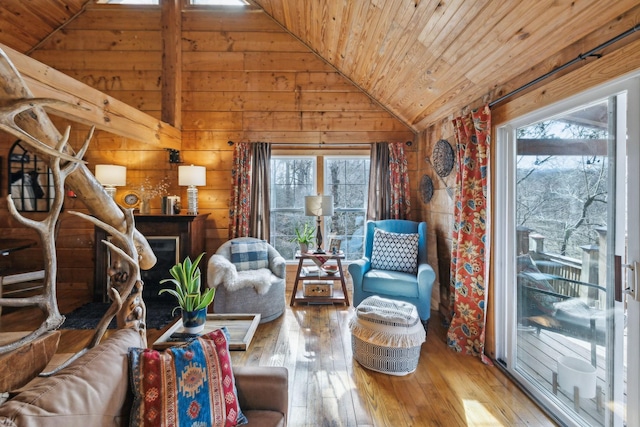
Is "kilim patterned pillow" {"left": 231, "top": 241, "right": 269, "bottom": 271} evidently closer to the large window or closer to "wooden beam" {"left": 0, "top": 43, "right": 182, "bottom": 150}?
the large window

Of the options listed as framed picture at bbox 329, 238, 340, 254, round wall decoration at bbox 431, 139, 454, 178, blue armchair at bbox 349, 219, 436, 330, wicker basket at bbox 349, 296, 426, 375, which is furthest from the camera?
framed picture at bbox 329, 238, 340, 254

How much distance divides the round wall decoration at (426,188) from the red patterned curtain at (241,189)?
7.33ft

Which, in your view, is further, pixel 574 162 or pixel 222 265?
pixel 222 265

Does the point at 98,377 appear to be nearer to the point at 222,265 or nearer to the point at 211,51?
the point at 222,265

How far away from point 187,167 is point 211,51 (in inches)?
63.3

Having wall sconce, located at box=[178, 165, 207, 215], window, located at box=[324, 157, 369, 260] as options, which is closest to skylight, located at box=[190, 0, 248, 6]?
wall sconce, located at box=[178, 165, 207, 215]

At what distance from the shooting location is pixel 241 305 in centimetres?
306

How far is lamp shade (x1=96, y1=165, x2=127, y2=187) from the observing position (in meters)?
3.59

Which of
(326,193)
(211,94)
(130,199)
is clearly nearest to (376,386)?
(326,193)

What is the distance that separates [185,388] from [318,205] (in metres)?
2.63

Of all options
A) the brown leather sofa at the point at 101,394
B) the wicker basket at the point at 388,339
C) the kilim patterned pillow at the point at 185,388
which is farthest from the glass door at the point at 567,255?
the kilim patterned pillow at the point at 185,388

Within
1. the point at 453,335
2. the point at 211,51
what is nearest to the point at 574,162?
the point at 453,335

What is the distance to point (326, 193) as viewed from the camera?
422cm

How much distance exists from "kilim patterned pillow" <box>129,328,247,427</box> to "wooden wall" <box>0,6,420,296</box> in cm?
308
